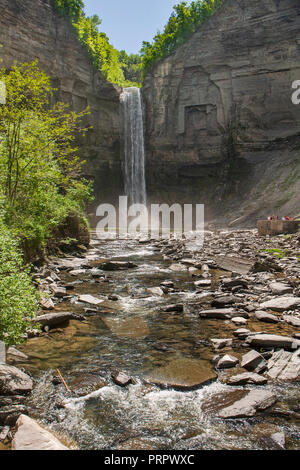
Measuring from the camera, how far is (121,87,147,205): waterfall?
4062 cm

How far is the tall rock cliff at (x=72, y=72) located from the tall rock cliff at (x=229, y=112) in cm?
494

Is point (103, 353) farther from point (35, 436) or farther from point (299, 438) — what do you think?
point (299, 438)

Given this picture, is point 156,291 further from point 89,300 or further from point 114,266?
point 114,266

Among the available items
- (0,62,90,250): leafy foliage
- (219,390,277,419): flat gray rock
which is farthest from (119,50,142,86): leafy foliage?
(219,390,277,419): flat gray rock

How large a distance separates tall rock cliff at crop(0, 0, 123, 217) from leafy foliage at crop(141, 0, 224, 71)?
7.11 meters

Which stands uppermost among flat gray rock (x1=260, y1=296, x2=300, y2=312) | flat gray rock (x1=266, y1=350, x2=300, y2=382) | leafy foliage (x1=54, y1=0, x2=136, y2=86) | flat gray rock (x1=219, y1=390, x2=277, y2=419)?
leafy foliage (x1=54, y1=0, x2=136, y2=86)

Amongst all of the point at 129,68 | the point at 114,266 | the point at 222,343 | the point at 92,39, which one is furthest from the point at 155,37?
the point at 222,343

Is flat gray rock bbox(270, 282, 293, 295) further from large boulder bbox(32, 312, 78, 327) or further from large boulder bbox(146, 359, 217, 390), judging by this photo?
large boulder bbox(32, 312, 78, 327)

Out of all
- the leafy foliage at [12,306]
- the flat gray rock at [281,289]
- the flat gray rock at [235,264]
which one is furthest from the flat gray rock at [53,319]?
the flat gray rock at [235,264]

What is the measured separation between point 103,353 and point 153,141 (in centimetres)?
3816

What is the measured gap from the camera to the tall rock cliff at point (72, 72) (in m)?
31.3

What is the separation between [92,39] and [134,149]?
14.2 meters

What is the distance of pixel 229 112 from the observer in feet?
122

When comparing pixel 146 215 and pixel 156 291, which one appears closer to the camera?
pixel 156 291
